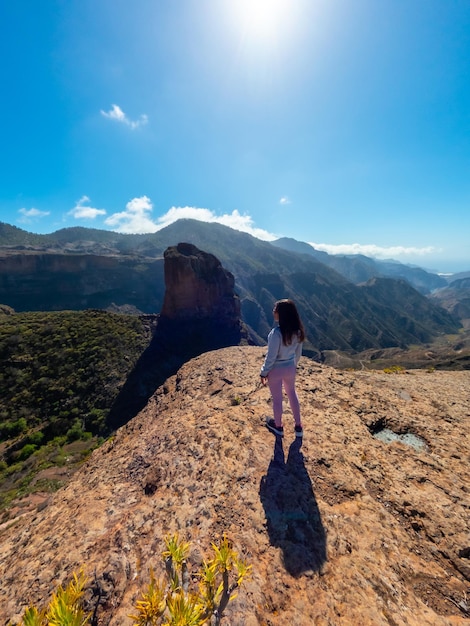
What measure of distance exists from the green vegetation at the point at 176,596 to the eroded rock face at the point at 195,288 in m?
46.7

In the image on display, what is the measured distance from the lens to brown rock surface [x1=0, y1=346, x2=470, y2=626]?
8.89 feet

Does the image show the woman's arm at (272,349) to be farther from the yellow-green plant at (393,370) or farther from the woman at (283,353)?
the yellow-green plant at (393,370)

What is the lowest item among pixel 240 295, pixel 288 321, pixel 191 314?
pixel 240 295

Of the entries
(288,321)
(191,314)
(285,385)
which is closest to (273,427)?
(285,385)

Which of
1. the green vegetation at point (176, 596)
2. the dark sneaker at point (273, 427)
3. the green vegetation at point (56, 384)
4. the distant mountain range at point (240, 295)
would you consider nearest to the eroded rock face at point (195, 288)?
the green vegetation at point (56, 384)

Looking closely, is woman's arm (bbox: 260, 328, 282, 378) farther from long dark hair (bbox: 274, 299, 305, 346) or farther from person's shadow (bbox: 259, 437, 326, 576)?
person's shadow (bbox: 259, 437, 326, 576)

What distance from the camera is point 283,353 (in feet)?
16.2

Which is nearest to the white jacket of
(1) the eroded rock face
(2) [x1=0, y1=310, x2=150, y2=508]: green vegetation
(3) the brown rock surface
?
(3) the brown rock surface

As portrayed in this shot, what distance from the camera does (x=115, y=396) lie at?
99.6 feet

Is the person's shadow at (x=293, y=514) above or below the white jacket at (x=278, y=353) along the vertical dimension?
below

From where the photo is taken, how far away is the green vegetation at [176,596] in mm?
2203

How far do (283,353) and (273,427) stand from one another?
172cm

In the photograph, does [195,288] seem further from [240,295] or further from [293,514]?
[240,295]

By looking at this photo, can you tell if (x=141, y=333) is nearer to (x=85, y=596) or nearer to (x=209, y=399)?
(x=209, y=399)
